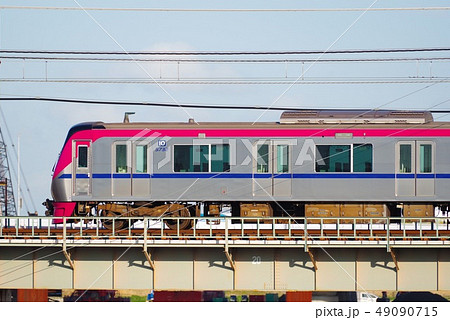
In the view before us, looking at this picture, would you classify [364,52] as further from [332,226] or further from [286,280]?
[286,280]

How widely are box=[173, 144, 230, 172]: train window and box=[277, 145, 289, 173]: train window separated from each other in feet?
7.10

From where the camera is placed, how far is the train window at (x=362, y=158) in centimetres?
3641

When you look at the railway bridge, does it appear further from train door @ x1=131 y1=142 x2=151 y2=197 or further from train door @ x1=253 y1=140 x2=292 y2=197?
train door @ x1=131 y1=142 x2=151 y2=197

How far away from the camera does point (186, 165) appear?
120 feet

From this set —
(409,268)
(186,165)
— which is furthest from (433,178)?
(186,165)

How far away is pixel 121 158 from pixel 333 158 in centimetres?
910

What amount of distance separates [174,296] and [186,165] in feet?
125

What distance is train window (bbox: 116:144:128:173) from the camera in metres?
36.9

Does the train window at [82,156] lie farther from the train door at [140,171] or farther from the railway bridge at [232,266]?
the railway bridge at [232,266]

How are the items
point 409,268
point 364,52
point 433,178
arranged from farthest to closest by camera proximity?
point 364,52
point 433,178
point 409,268

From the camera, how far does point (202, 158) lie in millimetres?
36719

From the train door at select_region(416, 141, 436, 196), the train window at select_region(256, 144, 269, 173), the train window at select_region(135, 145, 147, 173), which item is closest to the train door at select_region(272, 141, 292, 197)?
the train window at select_region(256, 144, 269, 173)

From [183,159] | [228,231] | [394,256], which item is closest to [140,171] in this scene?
[183,159]

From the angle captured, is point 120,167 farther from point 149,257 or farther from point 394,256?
point 394,256
